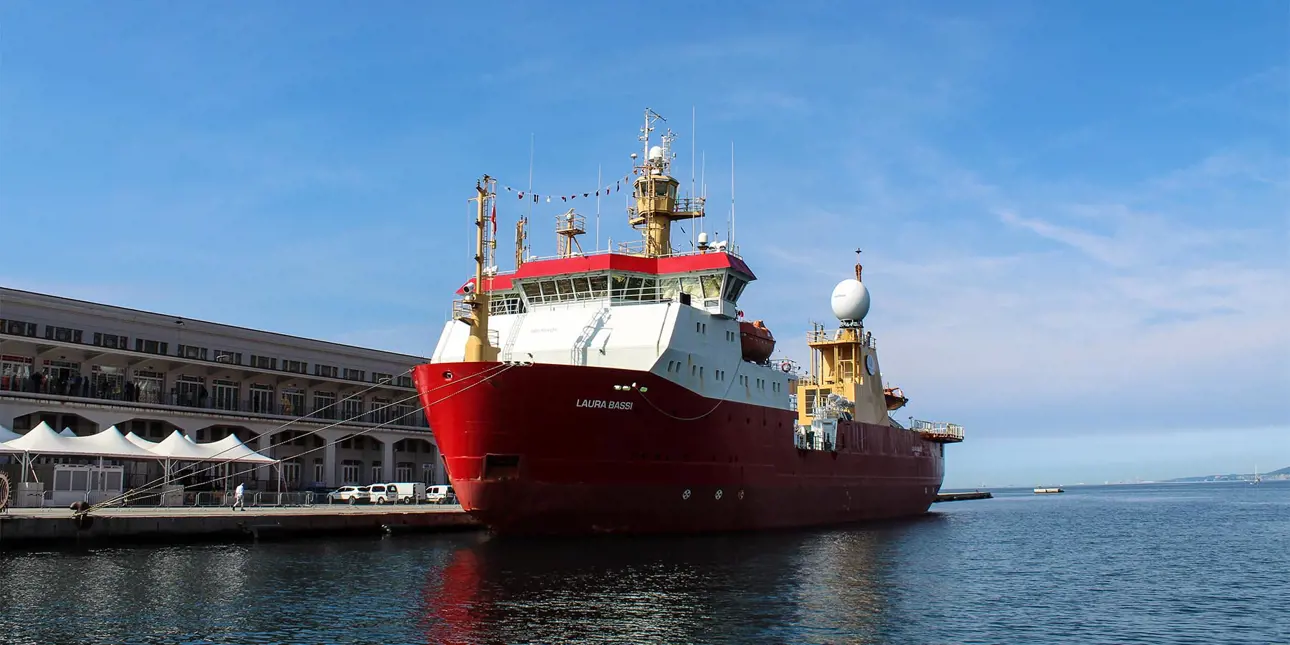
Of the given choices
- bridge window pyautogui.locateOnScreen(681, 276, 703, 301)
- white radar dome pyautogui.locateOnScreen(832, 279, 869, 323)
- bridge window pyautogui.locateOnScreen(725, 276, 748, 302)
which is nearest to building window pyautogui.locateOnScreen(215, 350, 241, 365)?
bridge window pyautogui.locateOnScreen(681, 276, 703, 301)

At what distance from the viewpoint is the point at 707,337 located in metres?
38.1

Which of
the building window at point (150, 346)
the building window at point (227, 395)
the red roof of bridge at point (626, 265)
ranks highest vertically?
the red roof of bridge at point (626, 265)

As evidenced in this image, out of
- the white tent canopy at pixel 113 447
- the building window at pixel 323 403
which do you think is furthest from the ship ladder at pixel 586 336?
the building window at pixel 323 403

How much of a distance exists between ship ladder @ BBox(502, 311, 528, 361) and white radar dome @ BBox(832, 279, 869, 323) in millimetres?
25802

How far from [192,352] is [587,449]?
30.1 meters

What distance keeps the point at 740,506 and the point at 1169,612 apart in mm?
17351

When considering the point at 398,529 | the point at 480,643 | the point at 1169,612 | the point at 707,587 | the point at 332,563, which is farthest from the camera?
the point at 398,529

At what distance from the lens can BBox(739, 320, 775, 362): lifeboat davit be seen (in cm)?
4159

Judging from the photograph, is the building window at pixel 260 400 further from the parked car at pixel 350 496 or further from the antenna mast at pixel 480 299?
the antenna mast at pixel 480 299

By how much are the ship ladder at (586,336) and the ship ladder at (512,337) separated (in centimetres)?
260

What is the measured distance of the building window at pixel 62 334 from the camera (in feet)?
152

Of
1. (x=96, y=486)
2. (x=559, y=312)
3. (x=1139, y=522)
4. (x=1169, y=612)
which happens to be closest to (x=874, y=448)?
(x=1139, y=522)

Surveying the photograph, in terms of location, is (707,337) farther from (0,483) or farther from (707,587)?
(0,483)

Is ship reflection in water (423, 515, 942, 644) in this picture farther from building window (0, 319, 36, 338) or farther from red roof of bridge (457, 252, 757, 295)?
building window (0, 319, 36, 338)
